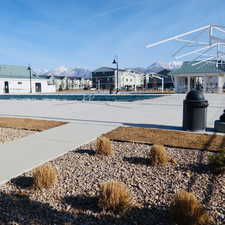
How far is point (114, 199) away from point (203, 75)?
90.7 feet

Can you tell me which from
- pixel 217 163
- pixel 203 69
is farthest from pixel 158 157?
pixel 203 69

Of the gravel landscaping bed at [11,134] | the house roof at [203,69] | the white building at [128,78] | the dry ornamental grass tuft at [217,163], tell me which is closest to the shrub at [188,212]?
the dry ornamental grass tuft at [217,163]

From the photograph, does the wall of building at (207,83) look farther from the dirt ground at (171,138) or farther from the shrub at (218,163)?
the shrub at (218,163)

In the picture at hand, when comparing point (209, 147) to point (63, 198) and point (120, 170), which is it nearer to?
point (120, 170)

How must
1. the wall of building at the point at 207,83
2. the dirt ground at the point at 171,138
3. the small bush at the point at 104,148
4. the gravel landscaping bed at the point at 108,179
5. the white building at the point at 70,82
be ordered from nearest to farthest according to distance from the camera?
1. the gravel landscaping bed at the point at 108,179
2. the small bush at the point at 104,148
3. the dirt ground at the point at 171,138
4. the wall of building at the point at 207,83
5. the white building at the point at 70,82

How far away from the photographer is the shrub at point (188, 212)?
2.15 metres

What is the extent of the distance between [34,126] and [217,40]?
6.76m

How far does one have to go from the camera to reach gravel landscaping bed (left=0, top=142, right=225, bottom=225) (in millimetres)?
2348

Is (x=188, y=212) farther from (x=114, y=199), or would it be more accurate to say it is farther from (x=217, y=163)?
(x=217, y=163)

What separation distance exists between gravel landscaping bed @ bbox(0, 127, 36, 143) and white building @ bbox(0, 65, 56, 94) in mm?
35055

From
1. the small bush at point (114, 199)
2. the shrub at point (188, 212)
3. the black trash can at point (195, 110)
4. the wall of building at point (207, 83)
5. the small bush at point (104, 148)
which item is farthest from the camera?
→ the wall of building at point (207, 83)

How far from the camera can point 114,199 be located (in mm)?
2469

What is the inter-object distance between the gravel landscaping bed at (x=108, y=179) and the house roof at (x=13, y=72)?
39.1m

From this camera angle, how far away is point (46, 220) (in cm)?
229
